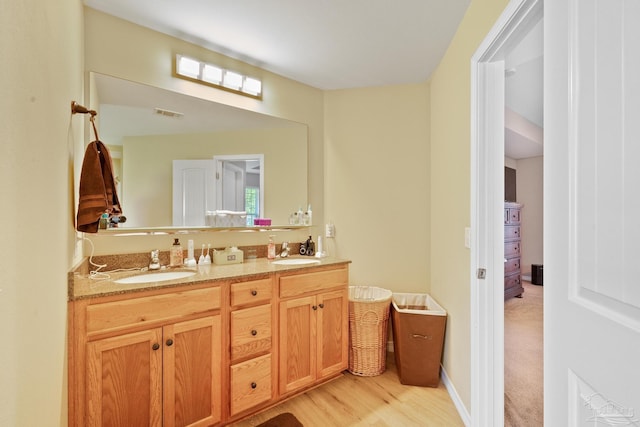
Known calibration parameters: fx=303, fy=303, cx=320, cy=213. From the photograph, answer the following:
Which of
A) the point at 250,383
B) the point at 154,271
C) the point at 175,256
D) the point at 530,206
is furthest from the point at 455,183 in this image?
the point at 530,206

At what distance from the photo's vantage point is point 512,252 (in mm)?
4691

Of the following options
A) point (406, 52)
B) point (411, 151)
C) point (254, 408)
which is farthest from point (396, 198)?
point (254, 408)

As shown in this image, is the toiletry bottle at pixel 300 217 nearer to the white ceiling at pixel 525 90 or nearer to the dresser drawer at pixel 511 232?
the white ceiling at pixel 525 90

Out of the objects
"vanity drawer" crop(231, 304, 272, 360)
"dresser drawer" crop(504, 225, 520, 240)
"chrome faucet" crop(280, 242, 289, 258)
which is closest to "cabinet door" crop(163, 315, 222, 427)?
"vanity drawer" crop(231, 304, 272, 360)

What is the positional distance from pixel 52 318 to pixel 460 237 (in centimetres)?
207

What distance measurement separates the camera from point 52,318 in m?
1.04

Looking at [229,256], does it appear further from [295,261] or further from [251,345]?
[251,345]

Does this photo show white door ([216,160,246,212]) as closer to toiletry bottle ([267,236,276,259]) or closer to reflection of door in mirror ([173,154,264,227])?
reflection of door in mirror ([173,154,264,227])

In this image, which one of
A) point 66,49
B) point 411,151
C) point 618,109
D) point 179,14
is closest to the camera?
point 618,109

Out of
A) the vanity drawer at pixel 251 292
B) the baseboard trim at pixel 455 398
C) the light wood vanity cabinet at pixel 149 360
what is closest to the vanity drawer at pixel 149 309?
the light wood vanity cabinet at pixel 149 360

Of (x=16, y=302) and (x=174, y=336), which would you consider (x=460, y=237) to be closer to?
(x=174, y=336)

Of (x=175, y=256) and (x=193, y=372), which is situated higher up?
(x=175, y=256)

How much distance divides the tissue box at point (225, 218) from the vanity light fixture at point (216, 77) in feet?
3.17

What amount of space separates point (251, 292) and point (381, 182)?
5.28 feet
